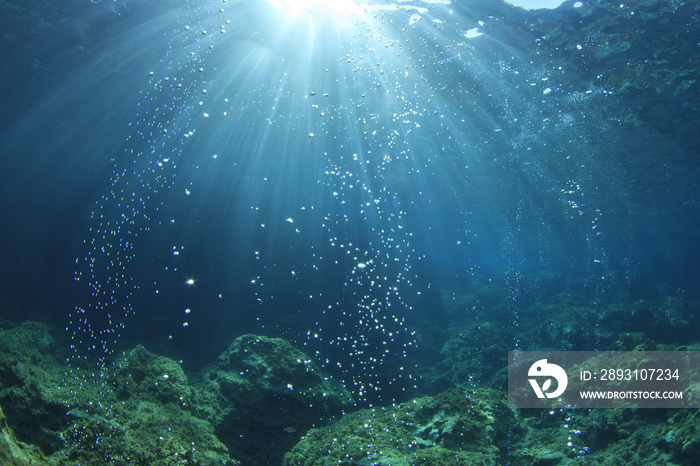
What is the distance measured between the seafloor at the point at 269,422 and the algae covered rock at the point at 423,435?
19 millimetres

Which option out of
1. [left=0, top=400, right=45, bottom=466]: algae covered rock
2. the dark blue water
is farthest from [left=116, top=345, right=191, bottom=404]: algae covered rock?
the dark blue water

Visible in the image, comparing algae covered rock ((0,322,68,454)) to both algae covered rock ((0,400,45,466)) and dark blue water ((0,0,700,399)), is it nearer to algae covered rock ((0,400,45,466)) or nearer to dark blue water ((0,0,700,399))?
algae covered rock ((0,400,45,466))

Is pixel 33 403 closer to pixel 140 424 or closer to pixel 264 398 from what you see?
pixel 140 424

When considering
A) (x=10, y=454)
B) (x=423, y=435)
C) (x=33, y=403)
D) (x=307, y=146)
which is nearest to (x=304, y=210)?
(x=307, y=146)

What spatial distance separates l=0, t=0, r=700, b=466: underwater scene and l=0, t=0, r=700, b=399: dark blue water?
0.42ft

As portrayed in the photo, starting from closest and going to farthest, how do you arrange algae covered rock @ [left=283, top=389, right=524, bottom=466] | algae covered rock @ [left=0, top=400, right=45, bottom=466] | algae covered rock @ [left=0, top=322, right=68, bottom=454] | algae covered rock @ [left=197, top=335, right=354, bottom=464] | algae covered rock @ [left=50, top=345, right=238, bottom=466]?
algae covered rock @ [left=0, top=400, right=45, bottom=466], algae covered rock @ [left=50, top=345, right=238, bottom=466], algae covered rock @ [left=283, top=389, right=524, bottom=466], algae covered rock @ [left=0, top=322, right=68, bottom=454], algae covered rock @ [left=197, top=335, right=354, bottom=464]

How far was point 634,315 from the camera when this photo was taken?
1532 cm

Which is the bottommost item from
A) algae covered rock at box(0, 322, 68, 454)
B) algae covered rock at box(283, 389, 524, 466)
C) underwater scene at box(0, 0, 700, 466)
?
algae covered rock at box(0, 322, 68, 454)

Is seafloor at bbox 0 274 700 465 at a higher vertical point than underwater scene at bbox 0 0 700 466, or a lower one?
lower

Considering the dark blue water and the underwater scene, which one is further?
the dark blue water

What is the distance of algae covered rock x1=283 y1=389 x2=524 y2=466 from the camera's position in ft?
14.6

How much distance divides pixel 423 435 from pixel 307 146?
22670 millimetres

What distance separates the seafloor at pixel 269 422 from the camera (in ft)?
13.9

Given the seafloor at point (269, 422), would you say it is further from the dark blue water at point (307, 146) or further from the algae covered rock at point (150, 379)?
the dark blue water at point (307, 146)
